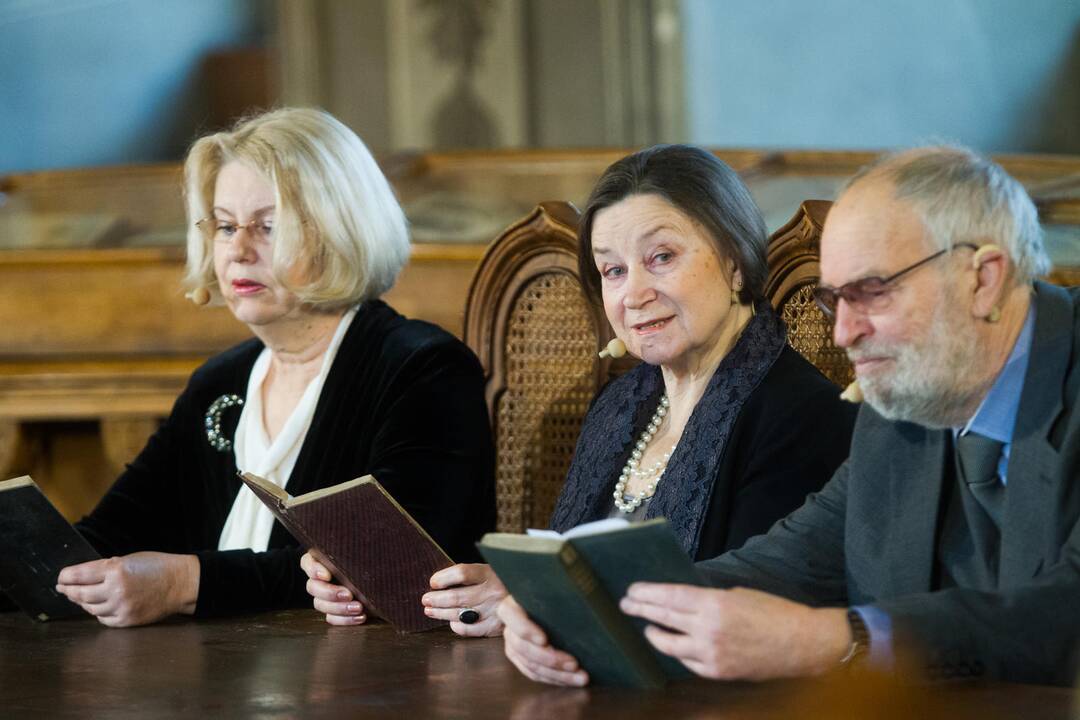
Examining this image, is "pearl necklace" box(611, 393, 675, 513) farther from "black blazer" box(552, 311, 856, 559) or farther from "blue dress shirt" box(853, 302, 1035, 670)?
"blue dress shirt" box(853, 302, 1035, 670)

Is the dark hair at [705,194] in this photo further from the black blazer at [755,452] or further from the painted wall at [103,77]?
the painted wall at [103,77]

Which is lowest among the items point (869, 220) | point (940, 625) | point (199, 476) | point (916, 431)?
point (199, 476)

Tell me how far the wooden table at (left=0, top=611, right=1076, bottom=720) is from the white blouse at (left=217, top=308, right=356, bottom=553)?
1.94 feet

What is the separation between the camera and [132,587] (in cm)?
269

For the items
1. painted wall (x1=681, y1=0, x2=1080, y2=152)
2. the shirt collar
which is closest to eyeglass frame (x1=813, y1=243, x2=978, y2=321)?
the shirt collar

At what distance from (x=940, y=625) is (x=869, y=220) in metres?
0.53

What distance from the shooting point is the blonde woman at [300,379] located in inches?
124

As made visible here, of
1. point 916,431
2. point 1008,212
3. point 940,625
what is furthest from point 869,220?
point 940,625

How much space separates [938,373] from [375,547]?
951 millimetres

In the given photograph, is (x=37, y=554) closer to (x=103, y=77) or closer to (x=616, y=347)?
(x=616, y=347)

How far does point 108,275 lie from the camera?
5484mm

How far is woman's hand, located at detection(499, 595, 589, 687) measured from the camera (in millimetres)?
1958

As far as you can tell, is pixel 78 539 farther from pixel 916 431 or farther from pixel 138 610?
pixel 916 431

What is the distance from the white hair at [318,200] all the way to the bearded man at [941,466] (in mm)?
1383
